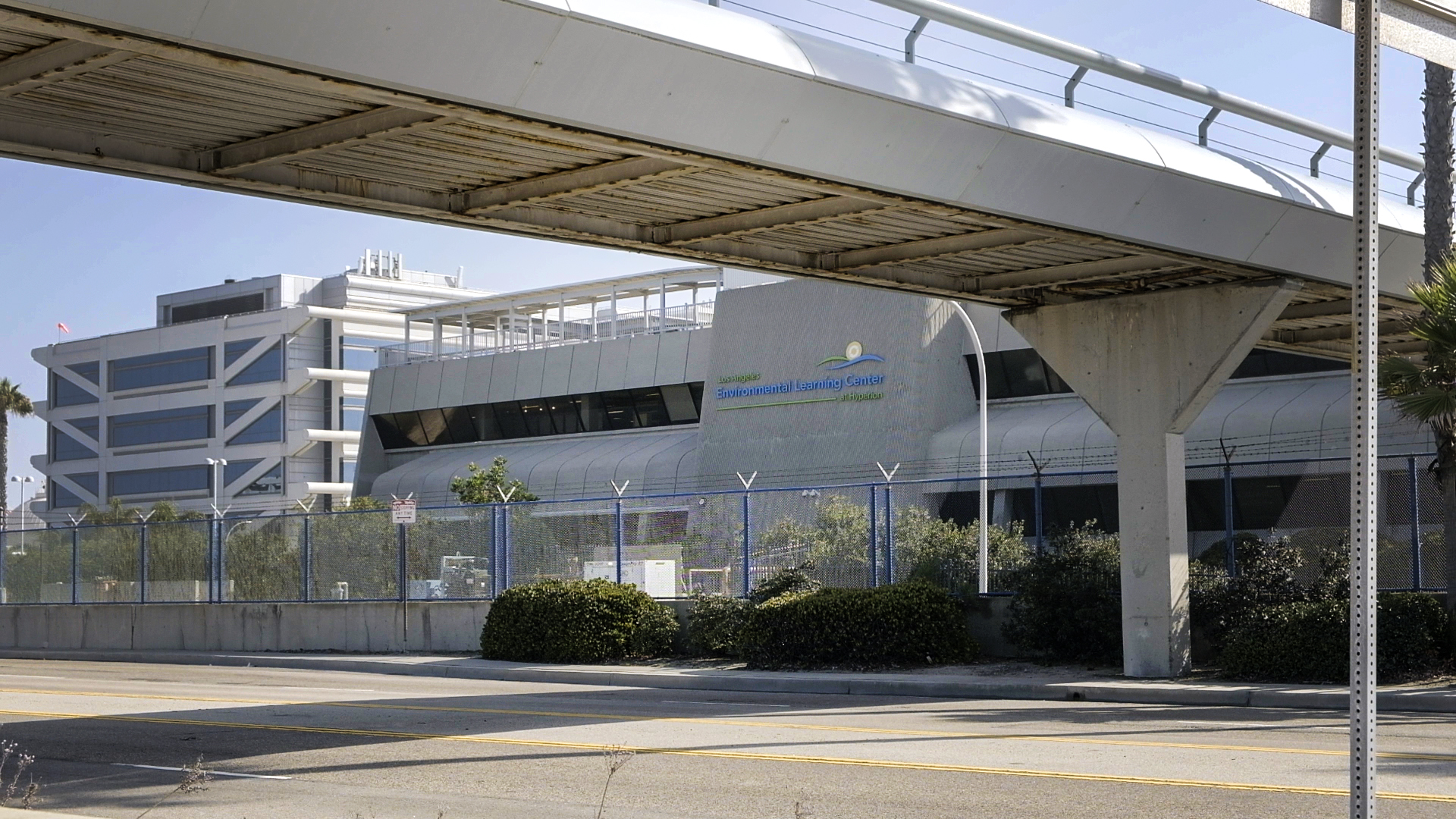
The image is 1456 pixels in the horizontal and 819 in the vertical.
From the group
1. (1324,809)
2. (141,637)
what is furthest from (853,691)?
(141,637)

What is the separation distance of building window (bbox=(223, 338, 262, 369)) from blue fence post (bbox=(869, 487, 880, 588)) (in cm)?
8038

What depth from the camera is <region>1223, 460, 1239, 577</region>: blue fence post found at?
826 inches

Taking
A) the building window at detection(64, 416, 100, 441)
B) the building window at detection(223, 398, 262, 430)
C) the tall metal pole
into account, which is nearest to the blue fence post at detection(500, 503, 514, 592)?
the tall metal pole

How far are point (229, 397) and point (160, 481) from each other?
Answer: 29.6ft

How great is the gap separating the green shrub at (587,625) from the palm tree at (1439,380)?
41.4 ft

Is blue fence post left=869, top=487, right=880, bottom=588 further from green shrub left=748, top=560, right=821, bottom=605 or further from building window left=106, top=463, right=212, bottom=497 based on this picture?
building window left=106, top=463, right=212, bottom=497

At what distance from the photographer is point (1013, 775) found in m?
11.2

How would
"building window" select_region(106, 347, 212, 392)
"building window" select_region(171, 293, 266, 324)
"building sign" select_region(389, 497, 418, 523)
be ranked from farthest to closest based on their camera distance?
1. "building window" select_region(171, 293, 266, 324)
2. "building window" select_region(106, 347, 212, 392)
3. "building sign" select_region(389, 497, 418, 523)

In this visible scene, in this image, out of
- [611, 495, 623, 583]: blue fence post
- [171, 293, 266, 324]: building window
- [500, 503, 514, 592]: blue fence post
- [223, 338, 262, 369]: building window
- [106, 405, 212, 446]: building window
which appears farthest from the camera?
[171, 293, 266, 324]: building window

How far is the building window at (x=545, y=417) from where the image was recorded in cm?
6141

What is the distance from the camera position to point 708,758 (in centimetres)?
1273

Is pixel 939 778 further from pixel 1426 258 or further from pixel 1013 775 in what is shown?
pixel 1426 258

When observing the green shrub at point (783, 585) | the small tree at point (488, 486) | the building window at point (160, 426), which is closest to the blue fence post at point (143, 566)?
the green shrub at point (783, 585)

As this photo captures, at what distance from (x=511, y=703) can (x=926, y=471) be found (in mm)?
31004
